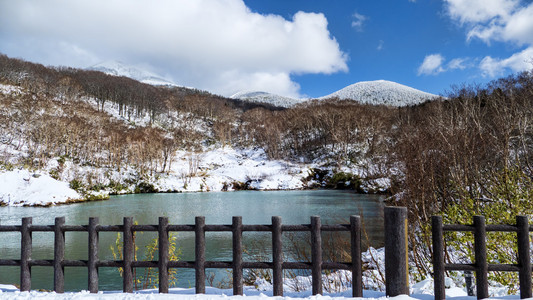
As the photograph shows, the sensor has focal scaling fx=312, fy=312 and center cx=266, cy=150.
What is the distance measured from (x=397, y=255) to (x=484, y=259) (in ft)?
4.12

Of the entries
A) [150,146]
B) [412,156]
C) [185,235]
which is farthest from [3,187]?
[412,156]

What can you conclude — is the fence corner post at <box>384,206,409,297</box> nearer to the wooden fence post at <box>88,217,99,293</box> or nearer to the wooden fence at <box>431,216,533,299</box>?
the wooden fence at <box>431,216,533,299</box>

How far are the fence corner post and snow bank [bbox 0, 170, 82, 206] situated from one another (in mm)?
41294

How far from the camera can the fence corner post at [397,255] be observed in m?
5.02

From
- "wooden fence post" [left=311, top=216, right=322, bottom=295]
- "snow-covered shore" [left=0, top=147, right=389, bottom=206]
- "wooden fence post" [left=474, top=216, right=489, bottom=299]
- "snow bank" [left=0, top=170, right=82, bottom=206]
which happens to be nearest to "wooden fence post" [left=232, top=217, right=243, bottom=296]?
"wooden fence post" [left=311, top=216, right=322, bottom=295]

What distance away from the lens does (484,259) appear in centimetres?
479

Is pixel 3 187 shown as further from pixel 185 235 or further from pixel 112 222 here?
pixel 185 235

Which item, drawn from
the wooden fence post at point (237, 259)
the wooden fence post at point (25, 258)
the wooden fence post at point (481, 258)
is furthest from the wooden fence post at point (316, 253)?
the wooden fence post at point (25, 258)

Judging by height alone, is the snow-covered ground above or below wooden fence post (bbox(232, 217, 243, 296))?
below

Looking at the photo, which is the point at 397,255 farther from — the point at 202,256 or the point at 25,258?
the point at 25,258

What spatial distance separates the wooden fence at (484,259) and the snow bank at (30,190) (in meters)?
41.9

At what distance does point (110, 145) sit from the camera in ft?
206

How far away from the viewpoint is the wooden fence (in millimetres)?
4711

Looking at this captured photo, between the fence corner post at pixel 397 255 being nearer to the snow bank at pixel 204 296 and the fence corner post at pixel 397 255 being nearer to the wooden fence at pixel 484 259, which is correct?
the snow bank at pixel 204 296
